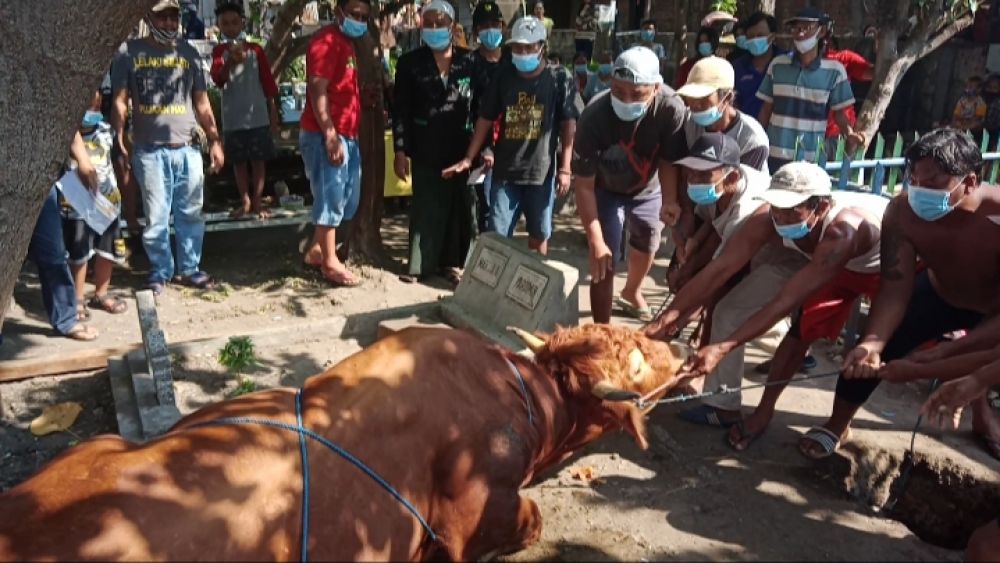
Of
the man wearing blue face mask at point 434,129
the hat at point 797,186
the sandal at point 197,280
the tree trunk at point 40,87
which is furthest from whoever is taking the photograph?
the sandal at point 197,280

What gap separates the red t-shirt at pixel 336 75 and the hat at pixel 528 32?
4.70ft

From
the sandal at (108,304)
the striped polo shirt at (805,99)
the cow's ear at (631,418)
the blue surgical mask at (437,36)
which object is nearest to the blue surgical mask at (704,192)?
the cow's ear at (631,418)

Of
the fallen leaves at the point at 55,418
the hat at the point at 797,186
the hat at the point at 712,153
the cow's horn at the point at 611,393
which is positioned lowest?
the fallen leaves at the point at 55,418

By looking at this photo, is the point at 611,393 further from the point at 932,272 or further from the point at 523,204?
the point at 523,204

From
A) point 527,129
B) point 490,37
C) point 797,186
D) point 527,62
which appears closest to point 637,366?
point 797,186

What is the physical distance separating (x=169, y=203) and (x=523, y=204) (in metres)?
3.02

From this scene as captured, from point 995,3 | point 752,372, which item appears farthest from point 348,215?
point 995,3

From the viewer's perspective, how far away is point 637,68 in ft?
17.7

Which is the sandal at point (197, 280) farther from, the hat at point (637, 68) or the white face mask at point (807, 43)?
the white face mask at point (807, 43)

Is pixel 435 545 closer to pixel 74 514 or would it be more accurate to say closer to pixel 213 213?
pixel 74 514

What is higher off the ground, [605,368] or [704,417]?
[605,368]

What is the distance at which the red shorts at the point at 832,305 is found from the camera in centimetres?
480

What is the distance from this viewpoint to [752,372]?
5.99 m

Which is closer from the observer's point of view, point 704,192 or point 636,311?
point 704,192
